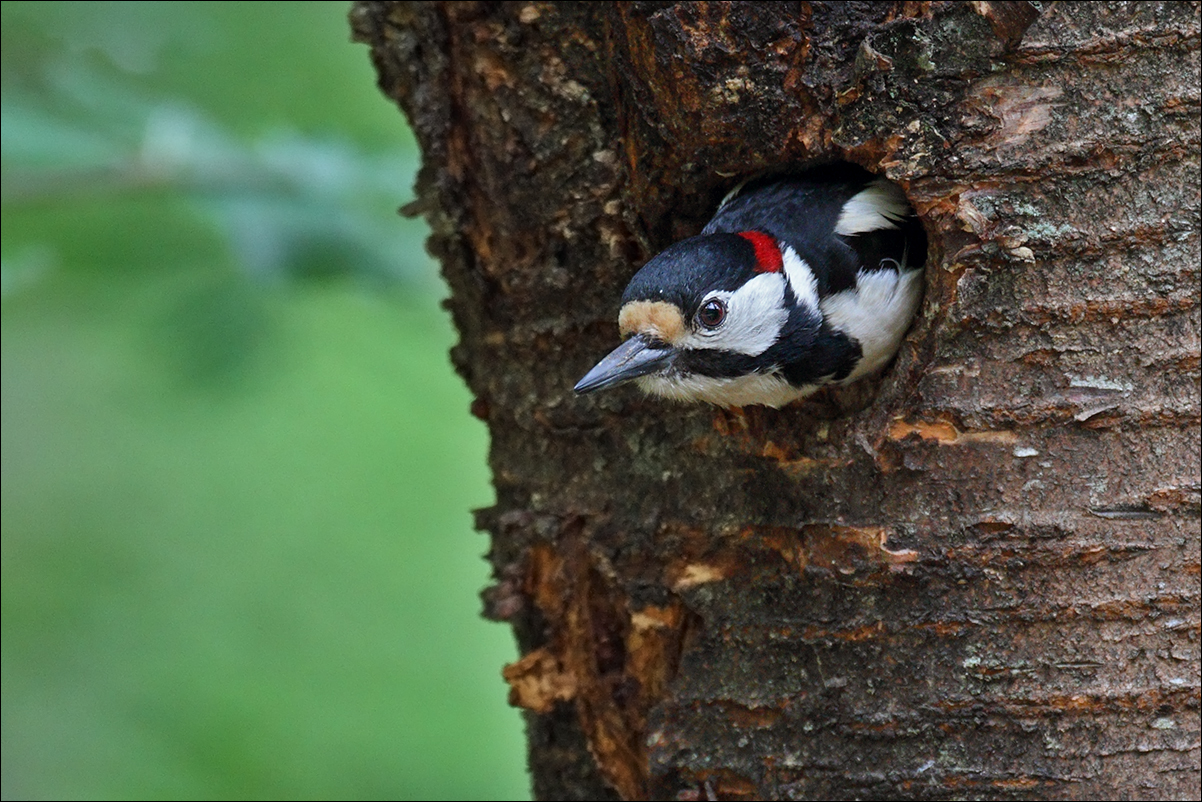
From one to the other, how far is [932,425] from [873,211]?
625 mm

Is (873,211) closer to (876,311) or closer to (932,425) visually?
(876,311)

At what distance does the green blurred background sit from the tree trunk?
0.86m

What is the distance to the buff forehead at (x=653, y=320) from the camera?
85.1 inches

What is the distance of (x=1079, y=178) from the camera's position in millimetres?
1926

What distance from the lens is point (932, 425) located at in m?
2.01

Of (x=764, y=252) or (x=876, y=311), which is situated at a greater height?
(x=764, y=252)

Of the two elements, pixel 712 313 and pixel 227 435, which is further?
pixel 227 435

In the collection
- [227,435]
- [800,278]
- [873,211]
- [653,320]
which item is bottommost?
[653,320]

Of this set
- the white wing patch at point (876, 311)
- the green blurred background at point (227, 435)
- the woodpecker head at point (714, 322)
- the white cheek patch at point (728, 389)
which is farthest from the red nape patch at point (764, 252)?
the green blurred background at point (227, 435)

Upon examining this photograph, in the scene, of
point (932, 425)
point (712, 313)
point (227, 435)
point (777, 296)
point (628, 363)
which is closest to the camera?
point (932, 425)

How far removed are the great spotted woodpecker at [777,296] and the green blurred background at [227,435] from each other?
95cm

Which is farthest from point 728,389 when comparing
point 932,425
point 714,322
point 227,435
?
point 227,435

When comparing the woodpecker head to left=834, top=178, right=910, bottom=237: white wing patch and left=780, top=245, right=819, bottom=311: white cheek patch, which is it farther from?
left=834, top=178, right=910, bottom=237: white wing patch

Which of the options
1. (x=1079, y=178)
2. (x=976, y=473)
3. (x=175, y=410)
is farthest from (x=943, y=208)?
(x=175, y=410)
